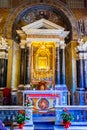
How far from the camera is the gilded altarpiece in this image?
12789 millimetres

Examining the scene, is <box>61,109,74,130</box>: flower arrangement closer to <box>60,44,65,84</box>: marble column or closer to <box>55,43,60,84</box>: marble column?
<box>55,43,60,84</box>: marble column

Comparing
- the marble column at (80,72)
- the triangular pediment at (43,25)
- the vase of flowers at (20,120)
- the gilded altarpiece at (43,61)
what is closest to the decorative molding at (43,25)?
the triangular pediment at (43,25)

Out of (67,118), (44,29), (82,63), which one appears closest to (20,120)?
(67,118)

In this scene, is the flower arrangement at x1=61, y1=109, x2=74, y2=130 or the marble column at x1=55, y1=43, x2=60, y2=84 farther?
the marble column at x1=55, y1=43, x2=60, y2=84

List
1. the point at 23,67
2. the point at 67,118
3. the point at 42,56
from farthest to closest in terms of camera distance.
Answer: the point at 42,56
the point at 23,67
the point at 67,118

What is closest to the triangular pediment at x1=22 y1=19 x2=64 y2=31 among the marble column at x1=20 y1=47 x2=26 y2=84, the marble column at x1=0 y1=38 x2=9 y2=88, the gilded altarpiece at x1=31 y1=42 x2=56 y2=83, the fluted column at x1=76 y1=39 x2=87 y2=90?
the gilded altarpiece at x1=31 y1=42 x2=56 y2=83

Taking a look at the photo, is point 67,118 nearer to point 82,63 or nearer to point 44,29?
point 82,63

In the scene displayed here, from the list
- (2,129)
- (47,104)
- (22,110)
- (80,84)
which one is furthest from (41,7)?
(2,129)

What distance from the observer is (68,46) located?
44.3 ft

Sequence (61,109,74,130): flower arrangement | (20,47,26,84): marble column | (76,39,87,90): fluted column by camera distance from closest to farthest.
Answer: (61,109,74,130): flower arrangement
(76,39,87,90): fluted column
(20,47,26,84): marble column

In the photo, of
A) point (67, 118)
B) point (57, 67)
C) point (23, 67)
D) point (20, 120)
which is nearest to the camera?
point (20, 120)

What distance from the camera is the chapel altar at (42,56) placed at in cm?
1252

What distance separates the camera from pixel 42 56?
42.9 feet

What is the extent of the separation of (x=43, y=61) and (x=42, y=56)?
318 millimetres
